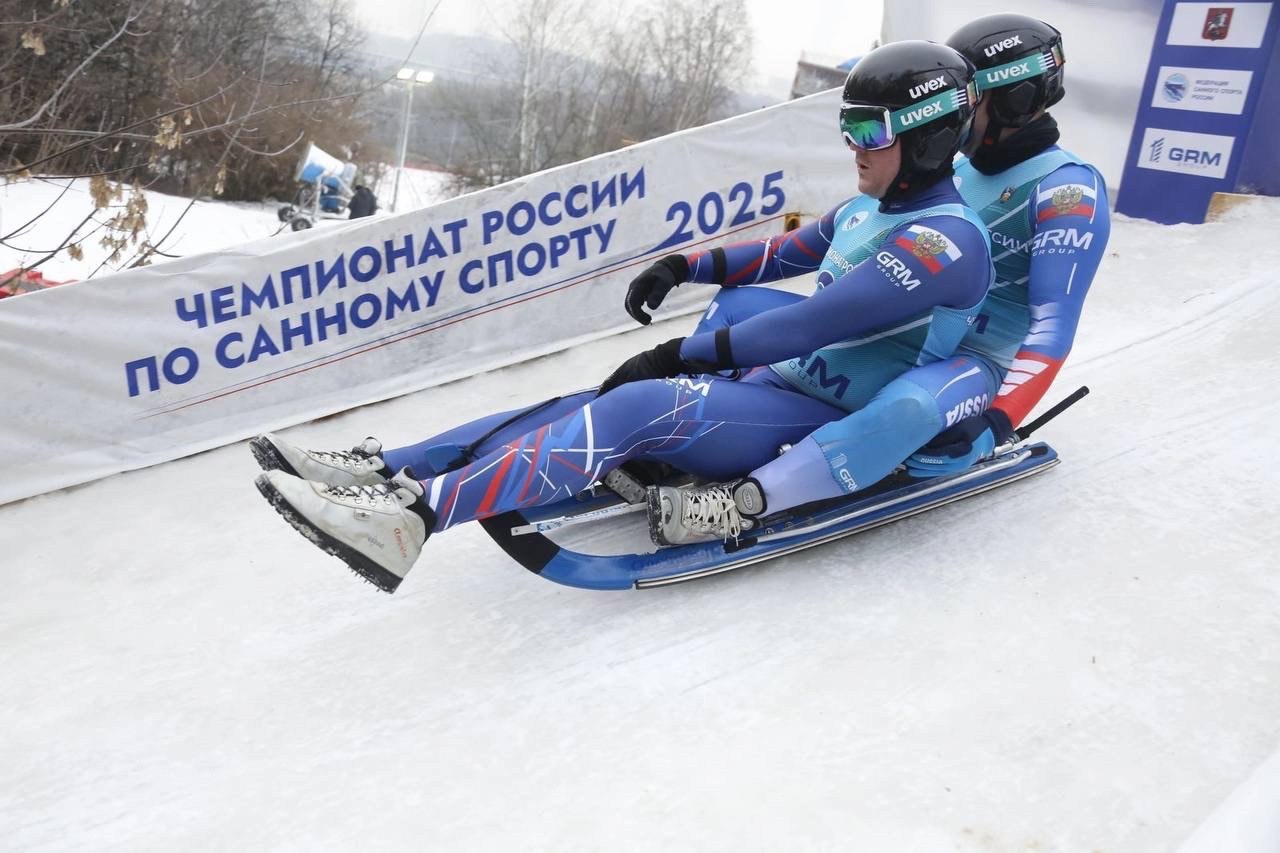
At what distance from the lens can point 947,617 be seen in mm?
2641

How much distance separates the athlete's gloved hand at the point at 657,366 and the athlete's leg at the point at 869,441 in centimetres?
37

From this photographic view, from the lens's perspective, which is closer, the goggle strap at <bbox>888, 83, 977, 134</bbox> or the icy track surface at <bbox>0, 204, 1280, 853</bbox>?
the icy track surface at <bbox>0, 204, 1280, 853</bbox>

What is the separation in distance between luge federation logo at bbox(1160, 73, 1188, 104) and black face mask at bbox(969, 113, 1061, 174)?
350cm

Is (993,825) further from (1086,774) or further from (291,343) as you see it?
(291,343)

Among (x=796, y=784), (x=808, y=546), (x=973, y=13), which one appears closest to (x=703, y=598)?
(x=808, y=546)

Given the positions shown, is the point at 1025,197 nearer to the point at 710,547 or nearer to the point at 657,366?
the point at 657,366

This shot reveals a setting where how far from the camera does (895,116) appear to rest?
276 centimetres

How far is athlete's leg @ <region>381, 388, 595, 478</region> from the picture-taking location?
9.75ft

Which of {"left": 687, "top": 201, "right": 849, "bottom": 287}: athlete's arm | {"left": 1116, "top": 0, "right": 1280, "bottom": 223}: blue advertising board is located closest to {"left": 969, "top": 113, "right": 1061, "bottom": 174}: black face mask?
{"left": 687, "top": 201, "right": 849, "bottom": 287}: athlete's arm

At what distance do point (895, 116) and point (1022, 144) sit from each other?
0.85 m

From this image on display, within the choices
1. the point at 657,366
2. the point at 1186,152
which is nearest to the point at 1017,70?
the point at 657,366

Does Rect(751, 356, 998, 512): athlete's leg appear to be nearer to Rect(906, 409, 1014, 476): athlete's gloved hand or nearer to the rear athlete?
Rect(906, 409, 1014, 476): athlete's gloved hand

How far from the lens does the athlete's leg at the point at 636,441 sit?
8.57 ft

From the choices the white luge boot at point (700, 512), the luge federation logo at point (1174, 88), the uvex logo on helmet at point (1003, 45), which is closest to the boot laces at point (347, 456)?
the white luge boot at point (700, 512)
